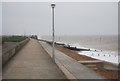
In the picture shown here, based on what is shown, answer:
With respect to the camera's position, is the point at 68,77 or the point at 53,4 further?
the point at 53,4

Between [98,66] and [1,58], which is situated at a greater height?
[1,58]

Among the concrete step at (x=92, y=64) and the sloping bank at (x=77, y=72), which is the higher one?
the sloping bank at (x=77, y=72)

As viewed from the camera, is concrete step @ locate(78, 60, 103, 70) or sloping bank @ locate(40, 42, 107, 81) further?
Result: concrete step @ locate(78, 60, 103, 70)

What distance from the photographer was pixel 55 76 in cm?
973

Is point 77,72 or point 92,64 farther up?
point 77,72

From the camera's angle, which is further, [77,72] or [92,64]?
[92,64]

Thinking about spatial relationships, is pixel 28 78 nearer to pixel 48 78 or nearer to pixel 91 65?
pixel 48 78

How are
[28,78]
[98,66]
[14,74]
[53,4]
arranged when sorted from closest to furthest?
1. [28,78]
2. [14,74]
3. [53,4]
4. [98,66]

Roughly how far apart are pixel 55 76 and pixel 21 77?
144 centimetres

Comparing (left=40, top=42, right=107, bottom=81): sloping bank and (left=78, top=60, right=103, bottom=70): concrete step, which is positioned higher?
(left=40, top=42, right=107, bottom=81): sloping bank

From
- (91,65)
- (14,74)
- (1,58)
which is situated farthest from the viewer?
(91,65)

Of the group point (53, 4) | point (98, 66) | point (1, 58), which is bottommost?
point (98, 66)

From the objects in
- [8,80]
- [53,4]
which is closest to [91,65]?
[53,4]

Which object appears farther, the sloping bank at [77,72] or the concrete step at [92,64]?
the concrete step at [92,64]
